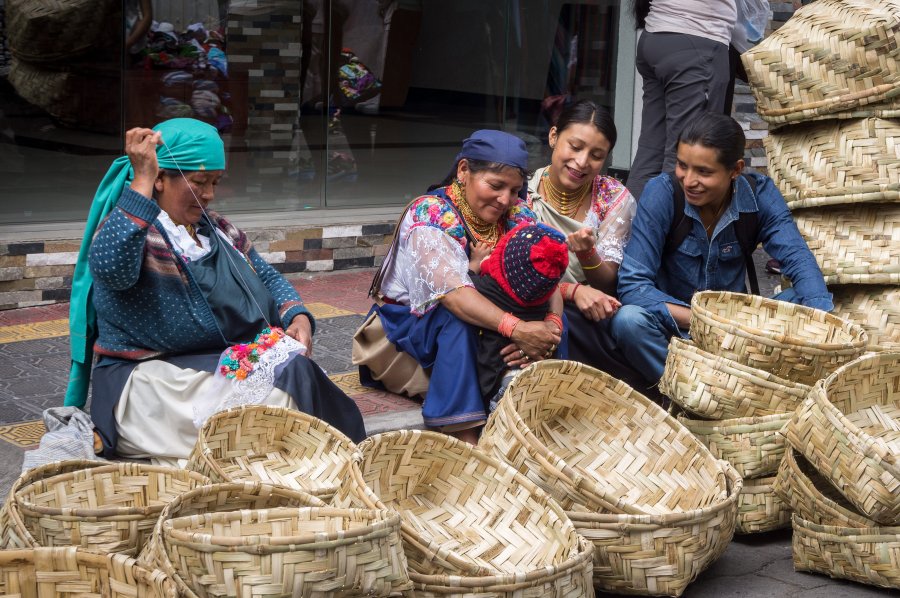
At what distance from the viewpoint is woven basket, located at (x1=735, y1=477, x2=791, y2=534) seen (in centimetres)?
360

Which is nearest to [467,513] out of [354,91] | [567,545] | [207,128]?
[567,545]

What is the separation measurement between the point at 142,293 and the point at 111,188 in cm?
34

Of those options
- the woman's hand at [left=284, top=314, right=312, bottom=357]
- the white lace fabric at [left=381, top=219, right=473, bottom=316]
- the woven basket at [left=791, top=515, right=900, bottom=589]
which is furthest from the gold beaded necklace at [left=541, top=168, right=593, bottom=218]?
the woven basket at [left=791, top=515, right=900, bottom=589]

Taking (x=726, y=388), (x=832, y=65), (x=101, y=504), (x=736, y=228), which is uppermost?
(x=832, y=65)

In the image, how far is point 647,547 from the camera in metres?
3.04

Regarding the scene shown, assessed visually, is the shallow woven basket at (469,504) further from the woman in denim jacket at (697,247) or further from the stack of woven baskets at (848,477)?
the woman in denim jacket at (697,247)

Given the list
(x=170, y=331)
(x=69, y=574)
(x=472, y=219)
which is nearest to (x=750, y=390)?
(x=472, y=219)

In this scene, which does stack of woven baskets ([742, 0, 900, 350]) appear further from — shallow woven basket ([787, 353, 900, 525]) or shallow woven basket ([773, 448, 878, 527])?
shallow woven basket ([773, 448, 878, 527])

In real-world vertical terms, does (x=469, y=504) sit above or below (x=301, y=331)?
below

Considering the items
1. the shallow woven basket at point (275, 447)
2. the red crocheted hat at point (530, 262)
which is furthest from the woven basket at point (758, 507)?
the shallow woven basket at point (275, 447)

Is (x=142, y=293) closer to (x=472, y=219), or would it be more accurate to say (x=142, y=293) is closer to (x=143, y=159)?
(x=143, y=159)

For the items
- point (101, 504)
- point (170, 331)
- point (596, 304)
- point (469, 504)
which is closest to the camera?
point (101, 504)

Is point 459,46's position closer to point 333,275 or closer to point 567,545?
point 333,275

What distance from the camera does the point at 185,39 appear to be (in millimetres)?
6488
